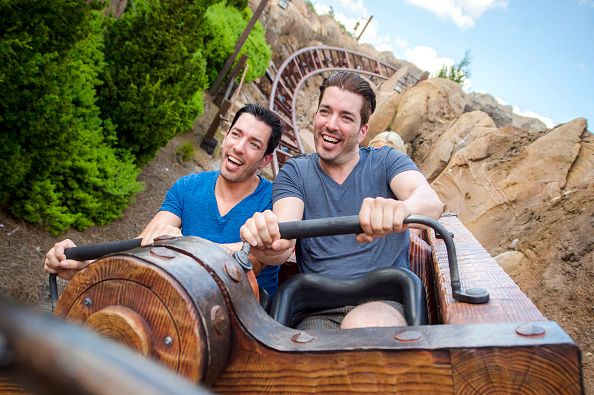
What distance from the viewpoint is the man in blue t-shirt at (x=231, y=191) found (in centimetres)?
245

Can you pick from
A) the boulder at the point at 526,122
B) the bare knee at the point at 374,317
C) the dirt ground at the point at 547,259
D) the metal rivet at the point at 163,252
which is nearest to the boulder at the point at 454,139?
the dirt ground at the point at 547,259

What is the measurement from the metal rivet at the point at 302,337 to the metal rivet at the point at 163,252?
311 millimetres

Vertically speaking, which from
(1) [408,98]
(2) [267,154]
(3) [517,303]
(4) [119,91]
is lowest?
(4) [119,91]

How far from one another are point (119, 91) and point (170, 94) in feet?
2.36

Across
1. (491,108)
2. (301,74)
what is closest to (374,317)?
(301,74)

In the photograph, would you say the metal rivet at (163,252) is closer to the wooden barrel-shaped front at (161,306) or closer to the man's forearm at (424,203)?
the wooden barrel-shaped front at (161,306)

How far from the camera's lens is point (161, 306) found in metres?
0.92

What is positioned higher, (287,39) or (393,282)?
(287,39)

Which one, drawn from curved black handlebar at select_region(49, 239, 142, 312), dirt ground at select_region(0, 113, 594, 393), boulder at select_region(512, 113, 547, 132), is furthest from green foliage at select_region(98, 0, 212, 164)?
boulder at select_region(512, 113, 547, 132)

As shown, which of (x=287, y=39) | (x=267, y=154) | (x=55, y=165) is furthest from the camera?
(x=287, y=39)

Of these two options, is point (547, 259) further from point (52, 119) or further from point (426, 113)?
point (426, 113)

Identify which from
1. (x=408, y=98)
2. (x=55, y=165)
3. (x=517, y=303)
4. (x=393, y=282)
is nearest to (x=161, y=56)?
(x=55, y=165)

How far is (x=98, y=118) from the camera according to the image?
5570mm

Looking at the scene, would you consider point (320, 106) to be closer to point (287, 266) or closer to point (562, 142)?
point (287, 266)
